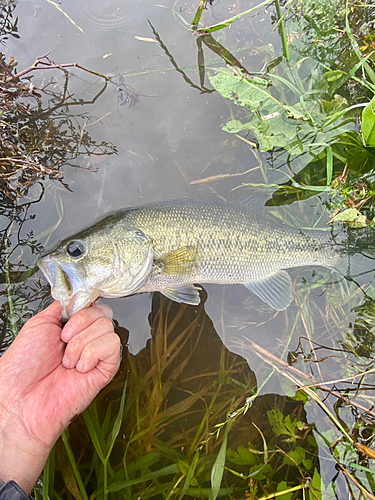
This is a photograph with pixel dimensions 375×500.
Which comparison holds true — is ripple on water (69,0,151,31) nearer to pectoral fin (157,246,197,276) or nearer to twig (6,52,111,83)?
twig (6,52,111,83)

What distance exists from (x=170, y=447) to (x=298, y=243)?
7.69 feet

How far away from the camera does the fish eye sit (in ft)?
7.54

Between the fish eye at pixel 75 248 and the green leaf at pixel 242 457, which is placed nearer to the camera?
the fish eye at pixel 75 248

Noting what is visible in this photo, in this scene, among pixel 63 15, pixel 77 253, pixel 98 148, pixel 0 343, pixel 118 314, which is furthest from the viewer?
pixel 63 15

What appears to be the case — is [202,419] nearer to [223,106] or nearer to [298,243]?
[298,243]

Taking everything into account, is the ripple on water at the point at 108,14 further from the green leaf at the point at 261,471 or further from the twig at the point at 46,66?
the green leaf at the point at 261,471

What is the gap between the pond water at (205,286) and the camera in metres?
2.61

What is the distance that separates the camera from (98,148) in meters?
3.22

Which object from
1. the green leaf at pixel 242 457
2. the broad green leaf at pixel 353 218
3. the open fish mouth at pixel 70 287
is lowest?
the green leaf at pixel 242 457

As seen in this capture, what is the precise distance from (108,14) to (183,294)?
3.53 metres

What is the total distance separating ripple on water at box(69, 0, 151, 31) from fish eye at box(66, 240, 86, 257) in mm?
2835

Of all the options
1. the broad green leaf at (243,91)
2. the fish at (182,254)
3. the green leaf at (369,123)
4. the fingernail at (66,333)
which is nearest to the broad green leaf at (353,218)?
the fish at (182,254)

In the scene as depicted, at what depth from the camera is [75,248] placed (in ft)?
7.57

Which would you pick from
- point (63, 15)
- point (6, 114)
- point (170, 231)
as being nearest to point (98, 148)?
point (6, 114)
